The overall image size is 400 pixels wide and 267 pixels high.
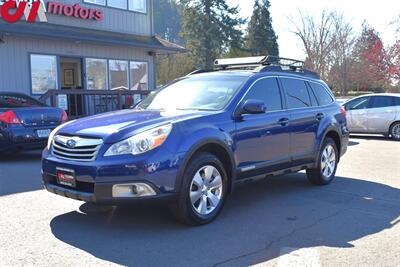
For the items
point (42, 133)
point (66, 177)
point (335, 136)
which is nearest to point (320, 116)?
point (335, 136)

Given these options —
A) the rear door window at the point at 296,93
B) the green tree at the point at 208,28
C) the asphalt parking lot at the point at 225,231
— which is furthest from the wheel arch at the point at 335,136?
the green tree at the point at 208,28

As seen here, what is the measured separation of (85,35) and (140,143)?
12717 millimetres

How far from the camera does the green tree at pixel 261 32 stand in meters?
60.4

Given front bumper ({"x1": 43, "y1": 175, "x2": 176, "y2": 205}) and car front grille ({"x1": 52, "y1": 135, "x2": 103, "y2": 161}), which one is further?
car front grille ({"x1": 52, "y1": 135, "x2": 103, "y2": 161})

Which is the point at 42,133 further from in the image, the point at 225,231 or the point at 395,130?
the point at 395,130

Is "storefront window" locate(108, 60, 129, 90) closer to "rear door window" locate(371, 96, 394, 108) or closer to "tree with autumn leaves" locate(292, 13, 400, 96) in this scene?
"rear door window" locate(371, 96, 394, 108)

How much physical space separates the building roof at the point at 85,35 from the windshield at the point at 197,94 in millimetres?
9272

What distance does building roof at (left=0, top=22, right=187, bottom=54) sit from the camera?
14.8m

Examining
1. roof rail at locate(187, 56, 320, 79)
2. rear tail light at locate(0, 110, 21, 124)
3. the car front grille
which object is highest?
roof rail at locate(187, 56, 320, 79)

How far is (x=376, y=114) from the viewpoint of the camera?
52.3ft

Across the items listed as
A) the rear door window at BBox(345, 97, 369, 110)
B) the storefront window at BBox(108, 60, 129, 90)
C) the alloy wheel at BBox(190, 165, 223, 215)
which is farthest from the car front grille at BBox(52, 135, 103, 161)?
the storefront window at BBox(108, 60, 129, 90)

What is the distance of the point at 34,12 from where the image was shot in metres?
15.6

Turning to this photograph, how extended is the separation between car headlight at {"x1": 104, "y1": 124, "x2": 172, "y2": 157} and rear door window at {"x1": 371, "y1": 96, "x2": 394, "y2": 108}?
12681 millimetres

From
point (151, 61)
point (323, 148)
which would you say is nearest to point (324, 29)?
point (151, 61)
